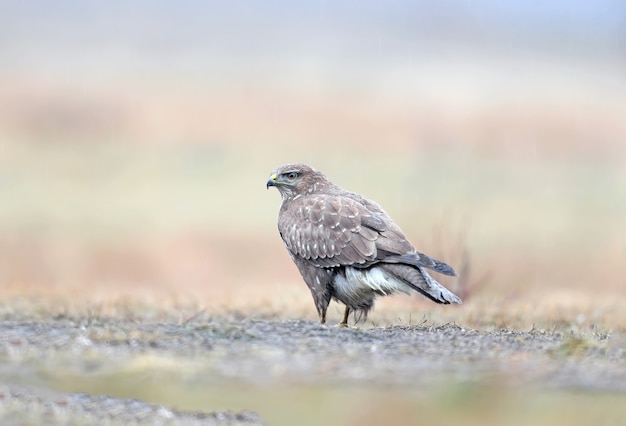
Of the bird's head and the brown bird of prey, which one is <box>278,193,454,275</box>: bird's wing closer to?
the brown bird of prey

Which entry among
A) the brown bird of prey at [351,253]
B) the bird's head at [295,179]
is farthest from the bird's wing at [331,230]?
the bird's head at [295,179]

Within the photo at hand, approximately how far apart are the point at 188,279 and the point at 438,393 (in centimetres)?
1023

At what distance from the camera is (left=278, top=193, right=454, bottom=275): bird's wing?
1062 cm

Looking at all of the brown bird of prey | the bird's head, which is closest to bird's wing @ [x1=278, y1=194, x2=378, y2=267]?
the brown bird of prey

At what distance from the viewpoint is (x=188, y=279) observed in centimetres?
1733

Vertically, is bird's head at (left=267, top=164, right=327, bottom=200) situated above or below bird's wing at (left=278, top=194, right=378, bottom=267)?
above

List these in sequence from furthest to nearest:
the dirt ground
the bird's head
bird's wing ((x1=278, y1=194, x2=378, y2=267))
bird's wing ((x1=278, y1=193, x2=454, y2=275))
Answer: the bird's head
bird's wing ((x1=278, y1=194, x2=378, y2=267))
bird's wing ((x1=278, y1=193, x2=454, y2=275))
the dirt ground

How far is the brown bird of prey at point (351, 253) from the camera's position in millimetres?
10492

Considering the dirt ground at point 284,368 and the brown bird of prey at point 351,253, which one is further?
the brown bird of prey at point 351,253

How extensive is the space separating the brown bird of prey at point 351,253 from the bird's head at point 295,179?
0.34 ft

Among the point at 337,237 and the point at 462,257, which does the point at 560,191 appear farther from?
the point at 337,237

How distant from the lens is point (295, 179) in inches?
476

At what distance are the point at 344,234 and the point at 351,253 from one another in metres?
0.21

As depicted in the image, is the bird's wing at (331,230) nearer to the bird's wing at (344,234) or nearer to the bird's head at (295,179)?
the bird's wing at (344,234)
